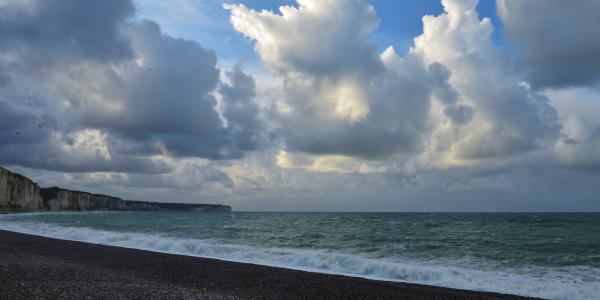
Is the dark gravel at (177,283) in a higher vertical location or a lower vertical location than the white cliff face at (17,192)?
lower

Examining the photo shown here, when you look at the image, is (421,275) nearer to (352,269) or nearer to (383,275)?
(383,275)

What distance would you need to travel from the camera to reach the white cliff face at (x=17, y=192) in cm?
11306

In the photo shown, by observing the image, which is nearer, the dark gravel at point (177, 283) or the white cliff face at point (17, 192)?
the dark gravel at point (177, 283)

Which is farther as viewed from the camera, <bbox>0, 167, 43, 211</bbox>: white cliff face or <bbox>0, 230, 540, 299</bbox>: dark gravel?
<bbox>0, 167, 43, 211</bbox>: white cliff face

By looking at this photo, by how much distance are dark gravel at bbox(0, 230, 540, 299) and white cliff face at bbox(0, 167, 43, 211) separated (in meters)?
110

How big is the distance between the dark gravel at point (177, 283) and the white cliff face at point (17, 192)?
360ft

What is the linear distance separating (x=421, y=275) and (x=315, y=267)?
19.4 ft

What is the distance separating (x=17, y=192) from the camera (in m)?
129

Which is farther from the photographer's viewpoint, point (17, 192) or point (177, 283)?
point (17, 192)

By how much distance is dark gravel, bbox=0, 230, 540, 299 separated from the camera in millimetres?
12461

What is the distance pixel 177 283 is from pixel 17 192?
142412 millimetres

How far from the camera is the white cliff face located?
371 feet

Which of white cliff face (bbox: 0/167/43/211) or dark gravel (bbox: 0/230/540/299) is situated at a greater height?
white cliff face (bbox: 0/167/43/211)

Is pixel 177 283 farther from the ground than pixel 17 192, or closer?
closer
